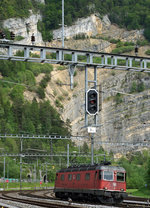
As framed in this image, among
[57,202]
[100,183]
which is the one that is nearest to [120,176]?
[100,183]

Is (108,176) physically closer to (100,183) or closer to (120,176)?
(100,183)

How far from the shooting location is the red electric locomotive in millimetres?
47750

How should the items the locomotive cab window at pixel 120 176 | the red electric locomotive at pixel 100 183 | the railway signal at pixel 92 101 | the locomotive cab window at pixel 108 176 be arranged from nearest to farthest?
the railway signal at pixel 92 101 → the red electric locomotive at pixel 100 183 → the locomotive cab window at pixel 108 176 → the locomotive cab window at pixel 120 176

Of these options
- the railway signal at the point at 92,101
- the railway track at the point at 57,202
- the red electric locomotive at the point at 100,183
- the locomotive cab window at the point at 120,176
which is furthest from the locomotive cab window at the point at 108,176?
the railway signal at the point at 92,101

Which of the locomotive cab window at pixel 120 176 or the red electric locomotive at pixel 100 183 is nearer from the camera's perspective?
the red electric locomotive at pixel 100 183

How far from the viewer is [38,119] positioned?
193750 millimetres

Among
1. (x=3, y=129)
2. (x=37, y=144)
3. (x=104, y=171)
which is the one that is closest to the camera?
(x=104, y=171)

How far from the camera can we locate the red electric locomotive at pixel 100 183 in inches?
1880

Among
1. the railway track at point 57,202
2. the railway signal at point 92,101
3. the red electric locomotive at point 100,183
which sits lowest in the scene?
the railway track at point 57,202

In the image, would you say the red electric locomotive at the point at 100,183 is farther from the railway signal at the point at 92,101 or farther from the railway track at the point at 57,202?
the railway signal at the point at 92,101

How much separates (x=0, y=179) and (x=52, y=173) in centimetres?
2390

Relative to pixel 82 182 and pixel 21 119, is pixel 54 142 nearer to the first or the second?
pixel 21 119

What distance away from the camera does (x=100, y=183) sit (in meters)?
48.0

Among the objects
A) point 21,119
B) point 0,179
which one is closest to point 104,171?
point 0,179
